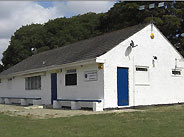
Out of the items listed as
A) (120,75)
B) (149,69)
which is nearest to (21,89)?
(120,75)

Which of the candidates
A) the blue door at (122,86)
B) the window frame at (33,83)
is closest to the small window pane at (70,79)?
the blue door at (122,86)

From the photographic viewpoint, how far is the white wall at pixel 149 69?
14.9 m

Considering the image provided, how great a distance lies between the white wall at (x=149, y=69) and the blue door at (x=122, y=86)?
0.28 m

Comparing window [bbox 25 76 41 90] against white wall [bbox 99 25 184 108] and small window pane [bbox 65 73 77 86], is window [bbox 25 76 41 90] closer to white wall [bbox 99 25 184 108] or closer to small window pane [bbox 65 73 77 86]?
small window pane [bbox 65 73 77 86]

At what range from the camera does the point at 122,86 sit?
15.4 m

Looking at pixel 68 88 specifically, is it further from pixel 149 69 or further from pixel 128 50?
pixel 149 69

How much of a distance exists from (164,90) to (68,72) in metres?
6.34

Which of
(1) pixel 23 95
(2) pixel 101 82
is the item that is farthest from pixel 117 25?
(2) pixel 101 82

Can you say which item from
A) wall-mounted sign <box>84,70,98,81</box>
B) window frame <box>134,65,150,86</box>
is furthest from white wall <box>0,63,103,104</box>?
window frame <box>134,65,150,86</box>

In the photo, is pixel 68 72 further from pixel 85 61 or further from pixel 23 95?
pixel 23 95

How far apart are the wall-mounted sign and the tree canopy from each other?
1510 cm

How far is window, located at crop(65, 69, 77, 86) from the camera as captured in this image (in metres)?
16.8

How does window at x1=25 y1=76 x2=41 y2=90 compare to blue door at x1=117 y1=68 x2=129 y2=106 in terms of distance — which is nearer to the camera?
blue door at x1=117 y1=68 x2=129 y2=106

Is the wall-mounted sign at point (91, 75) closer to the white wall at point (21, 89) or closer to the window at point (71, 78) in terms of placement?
the window at point (71, 78)
